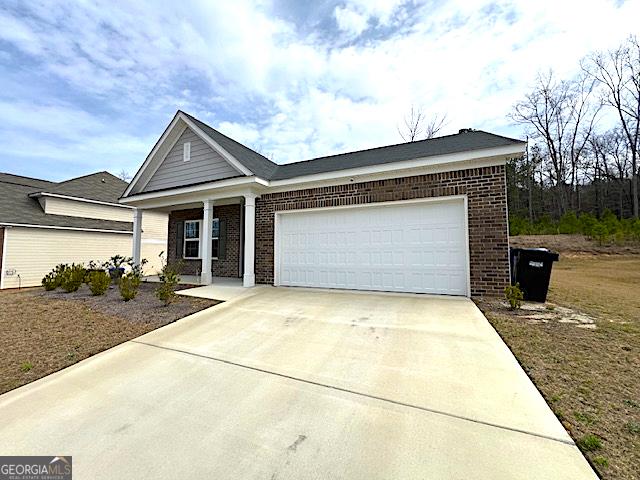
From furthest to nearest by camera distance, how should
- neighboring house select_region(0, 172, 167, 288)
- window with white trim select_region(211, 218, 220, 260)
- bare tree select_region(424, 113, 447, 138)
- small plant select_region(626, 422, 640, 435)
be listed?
bare tree select_region(424, 113, 447, 138)
neighboring house select_region(0, 172, 167, 288)
window with white trim select_region(211, 218, 220, 260)
small plant select_region(626, 422, 640, 435)

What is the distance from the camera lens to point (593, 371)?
3127mm

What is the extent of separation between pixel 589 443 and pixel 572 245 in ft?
68.8

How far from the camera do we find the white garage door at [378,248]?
6.83 metres

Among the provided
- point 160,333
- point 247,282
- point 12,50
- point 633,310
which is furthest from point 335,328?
point 12,50

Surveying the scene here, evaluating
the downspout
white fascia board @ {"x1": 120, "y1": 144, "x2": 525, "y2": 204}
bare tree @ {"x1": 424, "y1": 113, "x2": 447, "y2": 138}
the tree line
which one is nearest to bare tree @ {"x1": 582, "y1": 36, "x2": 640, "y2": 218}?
the tree line

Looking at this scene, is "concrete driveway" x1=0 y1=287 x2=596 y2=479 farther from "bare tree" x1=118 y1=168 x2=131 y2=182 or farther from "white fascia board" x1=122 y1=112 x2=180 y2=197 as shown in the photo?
"bare tree" x1=118 y1=168 x2=131 y2=182

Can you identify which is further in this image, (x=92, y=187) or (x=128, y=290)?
(x=92, y=187)

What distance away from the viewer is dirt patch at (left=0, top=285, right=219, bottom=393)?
3855mm

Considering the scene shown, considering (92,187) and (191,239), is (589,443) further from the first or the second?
(92,187)

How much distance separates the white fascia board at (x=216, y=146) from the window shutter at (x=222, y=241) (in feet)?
→ 9.72

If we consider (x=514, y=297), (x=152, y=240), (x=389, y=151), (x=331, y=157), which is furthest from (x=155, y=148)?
(x=514, y=297)

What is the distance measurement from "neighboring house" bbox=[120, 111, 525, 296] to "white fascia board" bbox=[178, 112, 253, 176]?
1.5 inches

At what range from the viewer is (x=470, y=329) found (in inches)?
176

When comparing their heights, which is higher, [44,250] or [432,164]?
[432,164]
